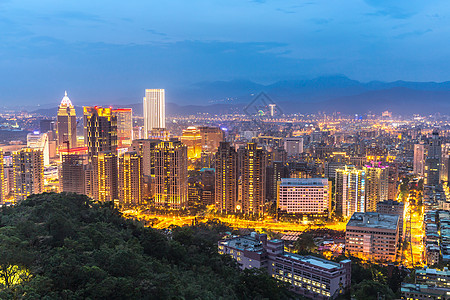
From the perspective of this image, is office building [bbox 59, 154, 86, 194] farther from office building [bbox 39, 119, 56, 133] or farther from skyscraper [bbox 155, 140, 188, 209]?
office building [bbox 39, 119, 56, 133]

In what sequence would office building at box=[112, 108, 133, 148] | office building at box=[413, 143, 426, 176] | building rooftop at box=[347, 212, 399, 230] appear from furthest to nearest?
1. office building at box=[112, 108, 133, 148]
2. office building at box=[413, 143, 426, 176]
3. building rooftop at box=[347, 212, 399, 230]

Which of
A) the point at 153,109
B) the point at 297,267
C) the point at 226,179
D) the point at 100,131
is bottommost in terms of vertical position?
the point at 297,267

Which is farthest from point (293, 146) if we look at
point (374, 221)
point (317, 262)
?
point (317, 262)

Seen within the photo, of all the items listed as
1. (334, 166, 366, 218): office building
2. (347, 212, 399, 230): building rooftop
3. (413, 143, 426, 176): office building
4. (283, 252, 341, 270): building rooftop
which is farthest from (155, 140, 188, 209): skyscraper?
(413, 143, 426, 176): office building

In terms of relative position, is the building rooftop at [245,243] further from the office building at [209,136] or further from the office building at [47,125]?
the office building at [47,125]

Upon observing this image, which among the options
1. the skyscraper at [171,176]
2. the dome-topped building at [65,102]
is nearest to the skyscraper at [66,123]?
the dome-topped building at [65,102]

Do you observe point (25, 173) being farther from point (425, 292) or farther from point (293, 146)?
point (293, 146)

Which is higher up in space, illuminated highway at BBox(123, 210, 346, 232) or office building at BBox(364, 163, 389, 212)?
office building at BBox(364, 163, 389, 212)
